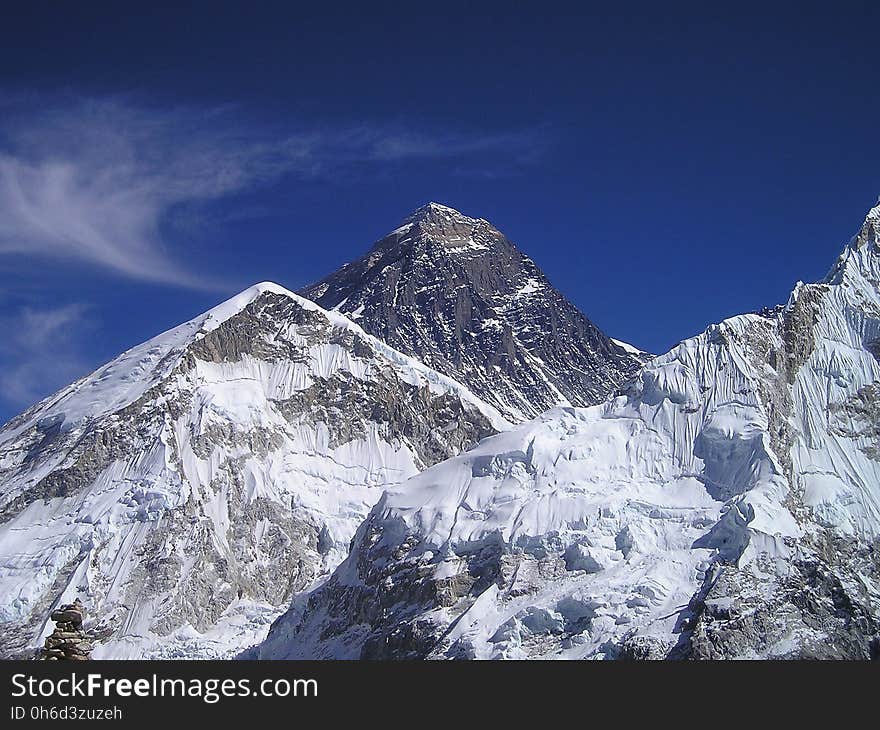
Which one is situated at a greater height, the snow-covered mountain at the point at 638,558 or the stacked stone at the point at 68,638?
the snow-covered mountain at the point at 638,558

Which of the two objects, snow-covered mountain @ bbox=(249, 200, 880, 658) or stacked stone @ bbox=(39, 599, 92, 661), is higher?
snow-covered mountain @ bbox=(249, 200, 880, 658)

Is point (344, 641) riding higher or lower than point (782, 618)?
higher

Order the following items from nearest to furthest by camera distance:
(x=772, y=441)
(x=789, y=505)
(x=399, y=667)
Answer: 1. (x=399, y=667)
2. (x=789, y=505)
3. (x=772, y=441)

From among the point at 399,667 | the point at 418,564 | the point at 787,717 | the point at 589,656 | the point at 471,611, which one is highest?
the point at 418,564

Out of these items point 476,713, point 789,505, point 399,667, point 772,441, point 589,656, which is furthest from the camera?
point 772,441

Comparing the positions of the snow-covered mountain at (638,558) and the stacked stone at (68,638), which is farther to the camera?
the snow-covered mountain at (638,558)

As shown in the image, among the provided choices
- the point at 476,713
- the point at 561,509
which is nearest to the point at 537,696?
the point at 476,713

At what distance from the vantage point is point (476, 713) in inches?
2928

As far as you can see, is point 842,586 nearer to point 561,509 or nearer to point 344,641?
point 561,509

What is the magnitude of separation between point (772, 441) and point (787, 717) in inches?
4873

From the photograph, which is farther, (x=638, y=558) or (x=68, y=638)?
(x=638, y=558)

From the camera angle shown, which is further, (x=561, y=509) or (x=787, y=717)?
(x=561, y=509)

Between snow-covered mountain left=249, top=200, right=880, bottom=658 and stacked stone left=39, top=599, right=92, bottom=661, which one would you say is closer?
stacked stone left=39, top=599, right=92, bottom=661

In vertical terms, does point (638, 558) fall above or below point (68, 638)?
above
